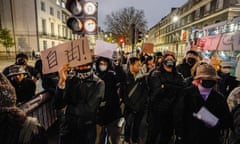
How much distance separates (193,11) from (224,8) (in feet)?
44.8

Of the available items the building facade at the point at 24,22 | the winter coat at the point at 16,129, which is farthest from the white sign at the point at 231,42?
the building facade at the point at 24,22

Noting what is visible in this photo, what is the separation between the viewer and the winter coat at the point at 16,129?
1.14 m

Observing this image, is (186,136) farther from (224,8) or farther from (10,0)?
(10,0)

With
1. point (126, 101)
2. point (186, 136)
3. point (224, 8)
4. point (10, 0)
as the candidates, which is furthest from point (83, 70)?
point (10, 0)

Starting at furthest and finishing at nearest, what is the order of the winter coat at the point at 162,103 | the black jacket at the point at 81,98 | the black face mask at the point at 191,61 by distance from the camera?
the black face mask at the point at 191,61 < the winter coat at the point at 162,103 < the black jacket at the point at 81,98

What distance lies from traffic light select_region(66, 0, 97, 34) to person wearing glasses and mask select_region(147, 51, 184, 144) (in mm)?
1939

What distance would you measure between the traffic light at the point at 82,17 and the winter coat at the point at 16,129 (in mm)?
2945

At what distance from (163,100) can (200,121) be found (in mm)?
810

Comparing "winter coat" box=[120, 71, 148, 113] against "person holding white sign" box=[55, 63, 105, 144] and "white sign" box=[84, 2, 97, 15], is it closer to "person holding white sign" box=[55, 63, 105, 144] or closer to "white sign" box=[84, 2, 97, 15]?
"person holding white sign" box=[55, 63, 105, 144]

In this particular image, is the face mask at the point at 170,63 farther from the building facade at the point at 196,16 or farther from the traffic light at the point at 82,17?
the building facade at the point at 196,16

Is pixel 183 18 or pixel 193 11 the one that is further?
pixel 183 18

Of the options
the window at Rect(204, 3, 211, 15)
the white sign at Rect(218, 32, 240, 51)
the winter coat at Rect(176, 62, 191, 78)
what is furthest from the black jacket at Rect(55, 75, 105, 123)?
the window at Rect(204, 3, 211, 15)

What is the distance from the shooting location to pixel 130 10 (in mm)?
28609

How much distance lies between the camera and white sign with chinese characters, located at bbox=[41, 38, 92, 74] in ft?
7.93
